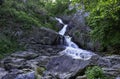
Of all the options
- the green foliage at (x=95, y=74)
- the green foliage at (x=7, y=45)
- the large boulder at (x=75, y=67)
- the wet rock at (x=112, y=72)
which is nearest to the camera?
the green foliage at (x=95, y=74)

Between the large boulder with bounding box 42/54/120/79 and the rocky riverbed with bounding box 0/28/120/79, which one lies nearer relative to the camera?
the rocky riverbed with bounding box 0/28/120/79

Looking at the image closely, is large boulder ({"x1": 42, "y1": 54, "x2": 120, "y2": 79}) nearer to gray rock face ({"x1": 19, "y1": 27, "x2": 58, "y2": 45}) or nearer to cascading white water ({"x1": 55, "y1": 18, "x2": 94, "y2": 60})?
cascading white water ({"x1": 55, "y1": 18, "x2": 94, "y2": 60})

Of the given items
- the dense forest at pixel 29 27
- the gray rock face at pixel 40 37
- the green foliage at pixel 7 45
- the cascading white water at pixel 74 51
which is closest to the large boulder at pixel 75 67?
the dense forest at pixel 29 27

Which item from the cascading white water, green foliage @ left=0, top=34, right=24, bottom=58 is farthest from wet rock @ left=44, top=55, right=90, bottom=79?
green foliage @ left=0, top=34, right=24, bottom=58

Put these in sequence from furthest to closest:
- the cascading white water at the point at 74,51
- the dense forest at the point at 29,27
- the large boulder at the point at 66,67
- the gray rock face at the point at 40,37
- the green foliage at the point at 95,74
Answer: the gray rock face at the point at 40,37, the cascading white water at the point at 74,51, the dense forest at the point at 29,27, the large boulder at the point at 66,67, the green foliage at the point at 95,74

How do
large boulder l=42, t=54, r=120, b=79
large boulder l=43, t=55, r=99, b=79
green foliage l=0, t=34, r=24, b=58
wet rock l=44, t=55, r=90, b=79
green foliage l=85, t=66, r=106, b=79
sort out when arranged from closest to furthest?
green foliage l=85, t=66, r=106, b=79
large boulder l=42, t=54, r=120, b=79
large boulder l=43, t=55, r=99, b=79
wet rock l=44, t=55, r=90, b=79
green foliage l=0, t=34, r=24, b=58

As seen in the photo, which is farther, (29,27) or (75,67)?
(29,27)

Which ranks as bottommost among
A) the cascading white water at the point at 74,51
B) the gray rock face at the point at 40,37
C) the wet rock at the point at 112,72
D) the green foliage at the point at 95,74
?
the cascading white water at the point at 74,51

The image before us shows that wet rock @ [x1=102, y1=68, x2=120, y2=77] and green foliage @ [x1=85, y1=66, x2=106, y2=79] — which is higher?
green foliage @ [x1=85, y1=66, x2=106, y2=79]

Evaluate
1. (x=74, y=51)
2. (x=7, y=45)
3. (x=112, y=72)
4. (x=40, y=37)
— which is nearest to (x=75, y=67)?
(x=112, y=72)

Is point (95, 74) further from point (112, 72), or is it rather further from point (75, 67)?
point (75, 67)

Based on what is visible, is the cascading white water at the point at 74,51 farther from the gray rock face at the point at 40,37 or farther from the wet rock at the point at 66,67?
the wet rock at the point at 66,67

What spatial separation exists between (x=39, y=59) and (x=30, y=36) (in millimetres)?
8221

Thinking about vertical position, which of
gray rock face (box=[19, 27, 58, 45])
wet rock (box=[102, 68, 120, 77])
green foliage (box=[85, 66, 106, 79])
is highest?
gray rock face (box=[19, 27, 58, 45])
